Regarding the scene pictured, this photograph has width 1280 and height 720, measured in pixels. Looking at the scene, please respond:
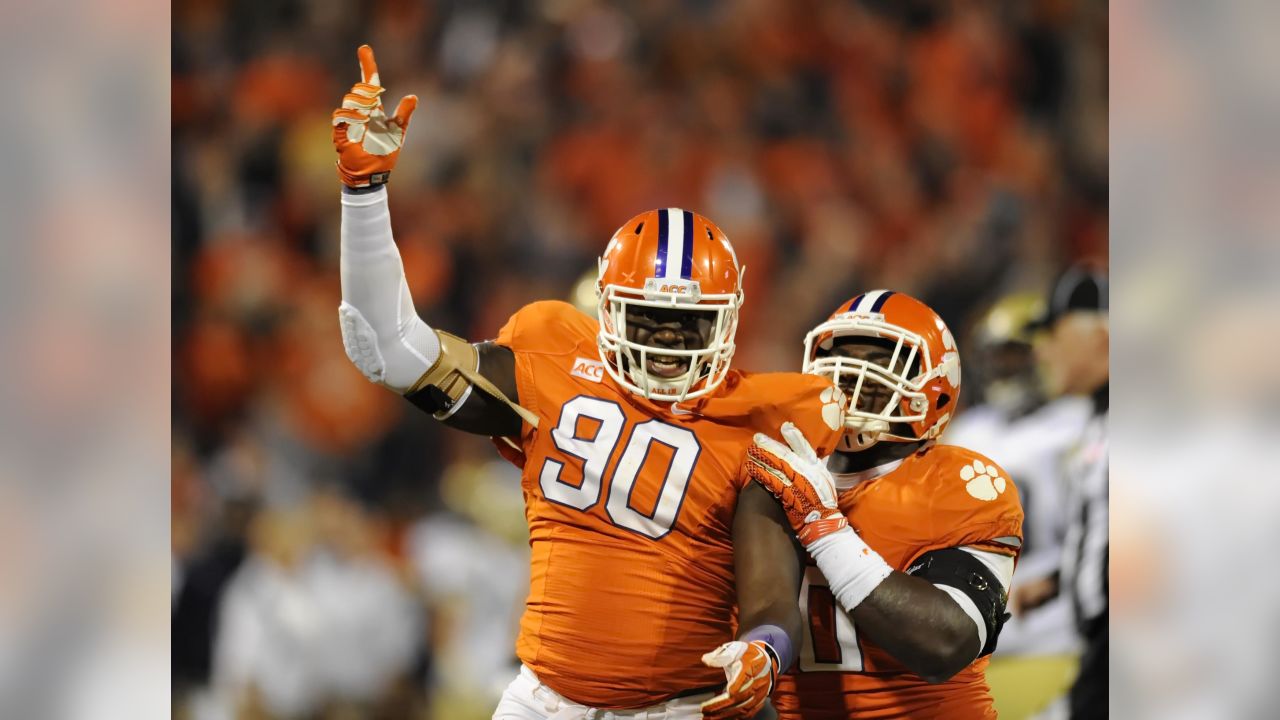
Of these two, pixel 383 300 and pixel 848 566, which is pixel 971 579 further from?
pixel 383 300

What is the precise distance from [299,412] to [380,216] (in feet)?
6.54

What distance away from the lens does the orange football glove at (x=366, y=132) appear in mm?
1677

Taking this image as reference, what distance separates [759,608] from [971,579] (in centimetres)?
39

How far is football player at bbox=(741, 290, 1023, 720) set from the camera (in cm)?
177

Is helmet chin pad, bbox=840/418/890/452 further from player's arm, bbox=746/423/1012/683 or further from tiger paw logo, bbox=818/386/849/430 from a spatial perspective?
player's arm, bbox=746/423/1012/683

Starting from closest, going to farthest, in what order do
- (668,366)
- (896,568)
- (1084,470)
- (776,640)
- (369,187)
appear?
1. (776,640)
2. (369,187)
3. (668,366)
4. (896,568)
5. (1084,470)

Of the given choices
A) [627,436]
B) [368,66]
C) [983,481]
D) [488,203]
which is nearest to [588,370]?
[627,436]

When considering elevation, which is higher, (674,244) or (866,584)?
(674,244)

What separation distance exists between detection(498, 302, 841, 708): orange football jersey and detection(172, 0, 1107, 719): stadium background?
1.64 m

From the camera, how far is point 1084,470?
356cm

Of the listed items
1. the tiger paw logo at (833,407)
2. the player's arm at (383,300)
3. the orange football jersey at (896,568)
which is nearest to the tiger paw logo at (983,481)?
the orange football jersey at (896,568)

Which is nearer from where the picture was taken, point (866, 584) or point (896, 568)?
point (866, 584)
